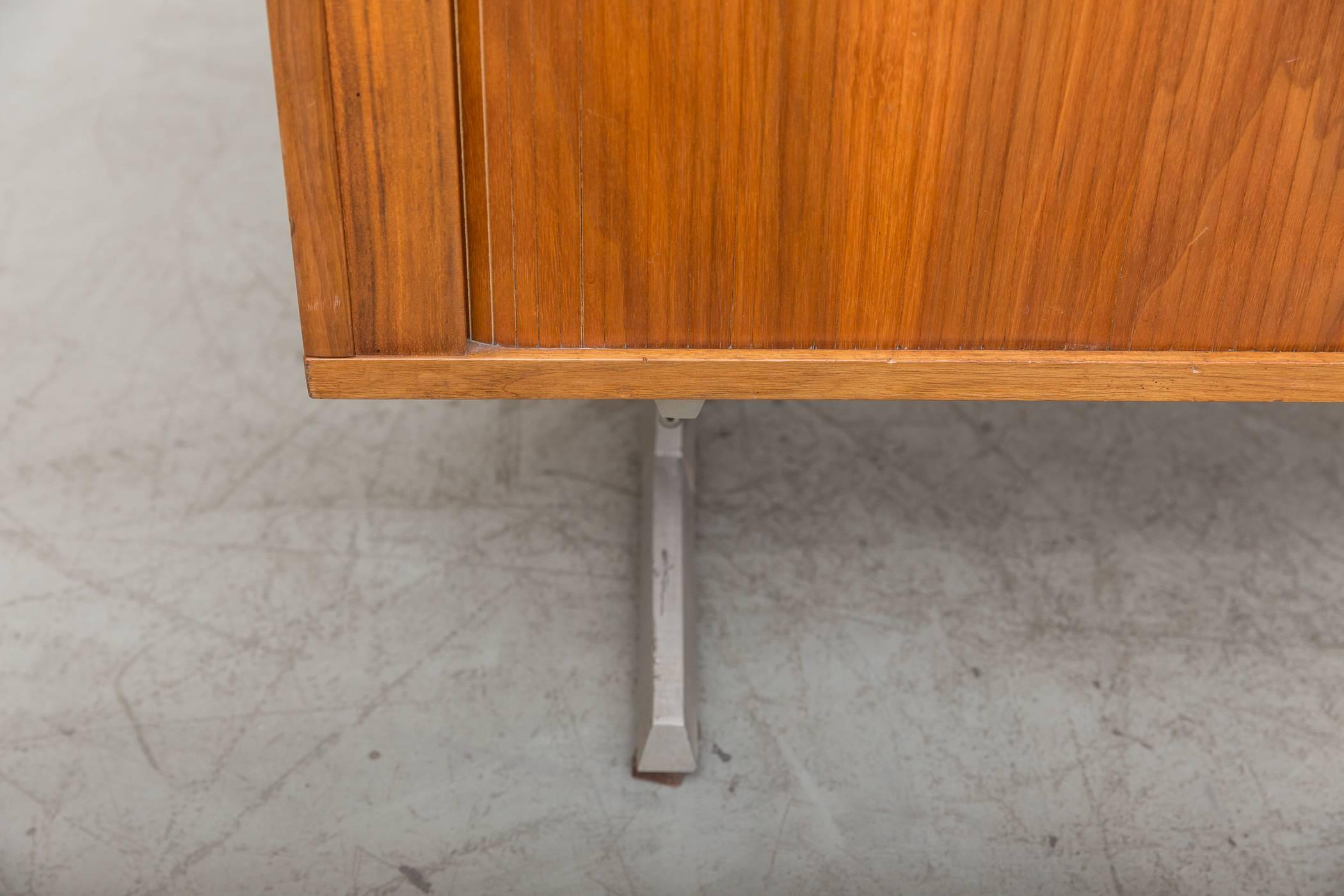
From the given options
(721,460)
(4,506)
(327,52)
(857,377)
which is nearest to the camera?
(327,52)

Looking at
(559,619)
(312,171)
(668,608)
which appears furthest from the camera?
(559,619)

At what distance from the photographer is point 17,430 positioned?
62.6 inches

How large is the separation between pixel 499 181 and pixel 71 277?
50.1 inches

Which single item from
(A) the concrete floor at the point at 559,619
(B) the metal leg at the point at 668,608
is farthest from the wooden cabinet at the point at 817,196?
(A) the concrete floor at the point at 559,619

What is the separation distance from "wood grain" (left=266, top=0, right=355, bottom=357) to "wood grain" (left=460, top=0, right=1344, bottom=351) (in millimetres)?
101

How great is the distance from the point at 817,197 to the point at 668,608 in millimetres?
555

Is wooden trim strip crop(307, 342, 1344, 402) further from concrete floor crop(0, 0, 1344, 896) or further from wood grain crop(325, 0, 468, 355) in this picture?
concrete floor crop(0, 0, 1344, 896)

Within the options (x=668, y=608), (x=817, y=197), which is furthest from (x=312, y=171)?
(x=668, y=608)

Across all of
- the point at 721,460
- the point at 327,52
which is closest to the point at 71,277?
the point at 721,460

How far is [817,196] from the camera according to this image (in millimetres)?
837

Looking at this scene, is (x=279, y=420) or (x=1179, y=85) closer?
(x=1179, y=85)

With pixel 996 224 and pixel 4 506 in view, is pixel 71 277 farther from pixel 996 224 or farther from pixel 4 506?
pixel 996 224

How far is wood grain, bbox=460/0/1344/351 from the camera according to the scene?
794 mm

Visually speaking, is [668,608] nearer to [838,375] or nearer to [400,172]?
[838,375]
